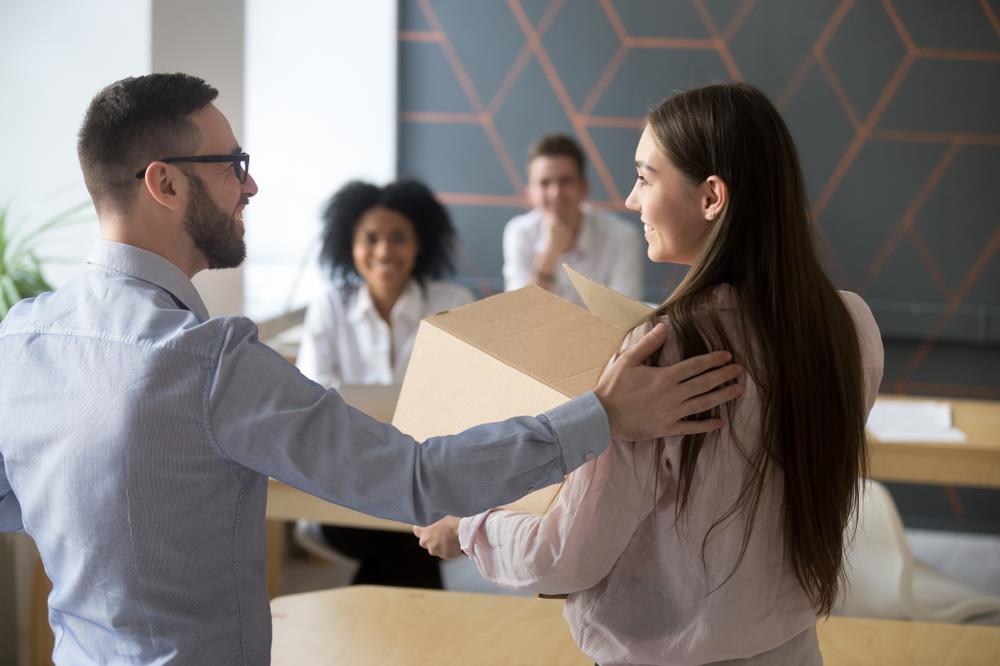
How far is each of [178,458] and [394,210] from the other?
2.37 m

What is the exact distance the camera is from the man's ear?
4.08ft

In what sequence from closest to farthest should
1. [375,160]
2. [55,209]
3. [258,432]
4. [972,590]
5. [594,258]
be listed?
[258,432]
[972,590]
[55,209]
[594,258]
[375,160]

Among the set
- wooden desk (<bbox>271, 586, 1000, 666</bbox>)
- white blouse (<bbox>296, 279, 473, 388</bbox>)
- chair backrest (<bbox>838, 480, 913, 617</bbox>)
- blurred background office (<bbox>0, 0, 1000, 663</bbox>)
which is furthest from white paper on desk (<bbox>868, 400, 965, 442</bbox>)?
white blouse (<bbox>296, 279, 473, 388</bbox>)

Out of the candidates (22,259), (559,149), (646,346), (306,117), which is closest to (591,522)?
(646,346)

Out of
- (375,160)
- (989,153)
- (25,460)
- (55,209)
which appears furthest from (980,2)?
(25,460)

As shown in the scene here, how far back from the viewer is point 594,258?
13.6 feet

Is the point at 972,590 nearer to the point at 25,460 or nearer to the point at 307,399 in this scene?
the point at 307,399

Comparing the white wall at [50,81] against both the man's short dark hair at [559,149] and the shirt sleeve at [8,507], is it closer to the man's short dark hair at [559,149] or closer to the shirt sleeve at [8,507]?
the man's short dark hair at [559,149]

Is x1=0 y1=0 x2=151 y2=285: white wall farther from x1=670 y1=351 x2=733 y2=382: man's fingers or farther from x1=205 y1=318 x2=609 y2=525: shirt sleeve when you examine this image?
x1=670 y1=351 x2=733 y2=382: man's fingers

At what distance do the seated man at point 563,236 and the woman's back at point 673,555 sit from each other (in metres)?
2.72

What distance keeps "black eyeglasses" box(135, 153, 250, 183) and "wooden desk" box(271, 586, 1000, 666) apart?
0.75 metres

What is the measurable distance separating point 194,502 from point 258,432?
0.11 metres

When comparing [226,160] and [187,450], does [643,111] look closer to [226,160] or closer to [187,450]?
[226,160]

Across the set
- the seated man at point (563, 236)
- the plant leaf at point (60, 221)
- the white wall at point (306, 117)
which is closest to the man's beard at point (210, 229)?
the plant leaf at point (60, 221)
